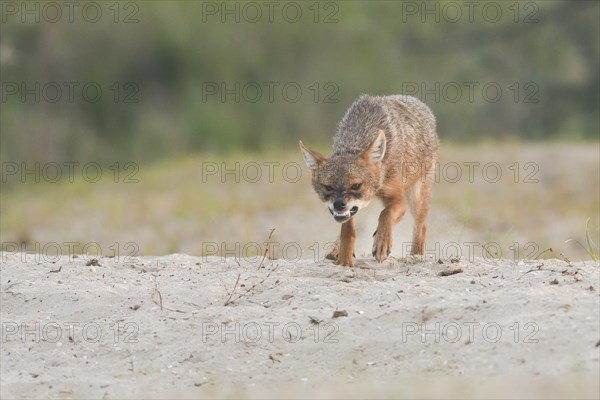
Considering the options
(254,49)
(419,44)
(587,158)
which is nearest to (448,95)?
(419,44)

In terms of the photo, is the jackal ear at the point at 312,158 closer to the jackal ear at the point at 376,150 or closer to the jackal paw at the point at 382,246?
the jackal ear at the point at 376,150

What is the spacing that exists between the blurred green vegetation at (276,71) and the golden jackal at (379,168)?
40.7 ft

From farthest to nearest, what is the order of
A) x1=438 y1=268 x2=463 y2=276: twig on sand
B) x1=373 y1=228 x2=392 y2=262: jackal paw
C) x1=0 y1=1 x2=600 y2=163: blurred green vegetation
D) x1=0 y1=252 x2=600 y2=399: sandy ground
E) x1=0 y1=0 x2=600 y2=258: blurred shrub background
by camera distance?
x1=0 y1=1 x2=600 y2=163: blurred green vegetation
x1=0 y1=0 x2=600 y2=258: blurred shrub background
x1=373 y1=228 x2=392 y2=262: jackal paw
x1=438 y1=268 x2=463 y2=276: twig on sand
x1=0 y1=252 x2=600 y2=399: sandy ground

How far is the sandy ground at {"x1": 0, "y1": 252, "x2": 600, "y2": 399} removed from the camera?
532cm

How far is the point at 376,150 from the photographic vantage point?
780 cm

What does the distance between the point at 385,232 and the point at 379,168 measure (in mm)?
455

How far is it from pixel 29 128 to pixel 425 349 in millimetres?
16976

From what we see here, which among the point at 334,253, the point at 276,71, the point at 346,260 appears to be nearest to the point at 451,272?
the point at 346,260

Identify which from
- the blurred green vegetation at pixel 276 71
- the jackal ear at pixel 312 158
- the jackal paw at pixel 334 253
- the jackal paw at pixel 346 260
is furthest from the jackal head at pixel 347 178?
the blurred green vegetation at pixel 276 71

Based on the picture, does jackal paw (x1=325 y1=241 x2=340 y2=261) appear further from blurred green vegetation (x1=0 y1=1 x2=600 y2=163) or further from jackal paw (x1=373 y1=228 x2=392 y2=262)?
blurred green vegetation (x1=0 y1=1 x2=600 y2=163)

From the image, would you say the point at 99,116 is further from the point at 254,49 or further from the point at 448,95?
the point at 448,95

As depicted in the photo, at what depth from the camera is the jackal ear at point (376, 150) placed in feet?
25.4

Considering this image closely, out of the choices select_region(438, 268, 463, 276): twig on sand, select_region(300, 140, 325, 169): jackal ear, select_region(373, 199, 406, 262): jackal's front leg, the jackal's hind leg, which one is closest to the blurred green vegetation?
the jackal's hind leg

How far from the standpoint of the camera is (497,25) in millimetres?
24406
